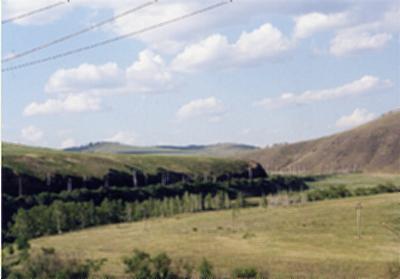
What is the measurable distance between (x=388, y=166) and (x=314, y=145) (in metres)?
60.8

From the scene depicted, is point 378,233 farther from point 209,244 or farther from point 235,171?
point 235,171

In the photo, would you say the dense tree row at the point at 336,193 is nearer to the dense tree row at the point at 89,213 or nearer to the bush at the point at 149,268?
the dense tree row at the point at 89,213

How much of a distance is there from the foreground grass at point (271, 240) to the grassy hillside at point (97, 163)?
36.2 m

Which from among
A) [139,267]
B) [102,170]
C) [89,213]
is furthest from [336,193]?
[139,267]

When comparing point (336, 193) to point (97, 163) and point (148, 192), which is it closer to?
point (148, 192)

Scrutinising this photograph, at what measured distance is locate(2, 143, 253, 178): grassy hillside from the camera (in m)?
109

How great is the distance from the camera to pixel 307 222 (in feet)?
223

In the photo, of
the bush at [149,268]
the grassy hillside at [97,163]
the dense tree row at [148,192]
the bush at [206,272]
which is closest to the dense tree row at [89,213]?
the dense tree row at [148,192]

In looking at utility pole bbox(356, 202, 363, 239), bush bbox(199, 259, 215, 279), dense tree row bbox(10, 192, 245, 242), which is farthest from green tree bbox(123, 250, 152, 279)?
utility pole bbox(356, 202, 363, 239)

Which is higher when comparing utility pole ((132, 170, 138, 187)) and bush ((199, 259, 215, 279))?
utility pole ((132, 170, 138, 187))

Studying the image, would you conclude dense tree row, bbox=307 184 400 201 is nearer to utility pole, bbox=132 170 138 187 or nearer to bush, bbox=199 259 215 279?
utility pole, bbox=132 170 138 187

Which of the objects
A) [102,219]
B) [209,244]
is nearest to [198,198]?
[102,219]

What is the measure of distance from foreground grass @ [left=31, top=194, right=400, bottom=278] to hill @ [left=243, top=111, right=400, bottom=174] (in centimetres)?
5620

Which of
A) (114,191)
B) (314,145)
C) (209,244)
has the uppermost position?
(314,145)
